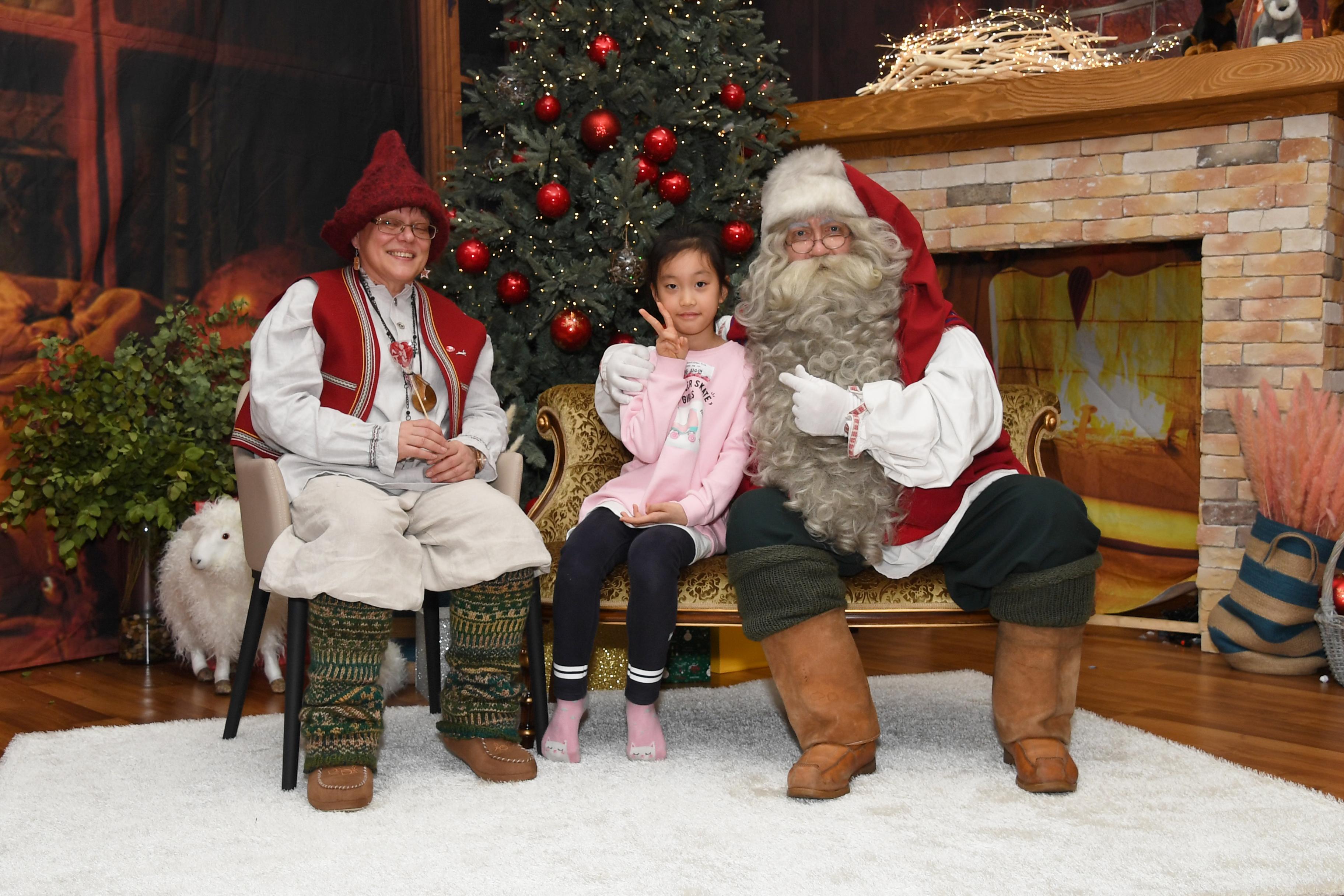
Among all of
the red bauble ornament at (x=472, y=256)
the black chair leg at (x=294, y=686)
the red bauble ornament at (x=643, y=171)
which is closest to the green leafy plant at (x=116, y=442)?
the red bauble ornament at (x=472, y=256)

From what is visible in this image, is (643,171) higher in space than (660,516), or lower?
higher

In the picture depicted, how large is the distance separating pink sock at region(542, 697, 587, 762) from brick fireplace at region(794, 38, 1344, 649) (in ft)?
8.08

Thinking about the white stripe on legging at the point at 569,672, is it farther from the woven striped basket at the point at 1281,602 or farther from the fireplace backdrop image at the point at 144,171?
the woven striped basket at the point at 1281,602

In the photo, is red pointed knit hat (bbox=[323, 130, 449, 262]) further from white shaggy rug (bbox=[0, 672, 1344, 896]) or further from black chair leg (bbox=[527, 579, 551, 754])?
white shaggy rug (bbox=[0, 672, 1344, 896])

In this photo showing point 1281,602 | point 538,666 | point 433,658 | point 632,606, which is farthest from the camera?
point 1281,602

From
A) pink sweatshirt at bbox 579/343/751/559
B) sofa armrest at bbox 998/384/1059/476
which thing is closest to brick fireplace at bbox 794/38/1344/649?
sofa armrest at bbox 998/384/1059/476

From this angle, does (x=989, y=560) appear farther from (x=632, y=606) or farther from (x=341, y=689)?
(x=341, y=689)

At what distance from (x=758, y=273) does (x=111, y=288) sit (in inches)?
89.9

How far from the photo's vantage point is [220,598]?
11.5 ft

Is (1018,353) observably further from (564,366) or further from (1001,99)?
(564,366)

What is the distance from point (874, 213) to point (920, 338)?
378 mm

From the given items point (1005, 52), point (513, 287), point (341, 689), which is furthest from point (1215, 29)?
point (341, 689)

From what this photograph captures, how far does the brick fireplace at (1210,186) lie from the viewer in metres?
3.90

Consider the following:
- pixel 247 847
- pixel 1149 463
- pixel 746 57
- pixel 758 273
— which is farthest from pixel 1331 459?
pixel 247 847
